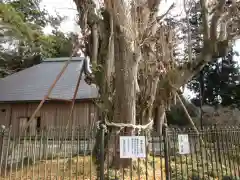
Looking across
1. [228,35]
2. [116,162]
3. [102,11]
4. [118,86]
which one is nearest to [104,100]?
[118,86]

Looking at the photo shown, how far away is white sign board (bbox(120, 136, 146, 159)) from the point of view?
5.59 m

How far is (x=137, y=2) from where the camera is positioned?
28.1 ft

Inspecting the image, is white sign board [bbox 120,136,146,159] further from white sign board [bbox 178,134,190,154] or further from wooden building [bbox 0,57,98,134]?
wooden building [bbox 0,57,98,134]

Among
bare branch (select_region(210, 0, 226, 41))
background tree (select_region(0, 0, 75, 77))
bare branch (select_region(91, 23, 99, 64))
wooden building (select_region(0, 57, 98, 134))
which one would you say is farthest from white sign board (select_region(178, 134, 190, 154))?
wooden building (select_region(0, 57, 98, 134))

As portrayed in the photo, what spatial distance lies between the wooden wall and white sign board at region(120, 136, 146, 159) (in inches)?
543

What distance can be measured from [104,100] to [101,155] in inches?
138

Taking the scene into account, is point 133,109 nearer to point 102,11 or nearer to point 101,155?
point 101,155

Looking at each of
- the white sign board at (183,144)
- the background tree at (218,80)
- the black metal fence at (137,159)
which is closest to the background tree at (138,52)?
the black metal fence at (137,159)

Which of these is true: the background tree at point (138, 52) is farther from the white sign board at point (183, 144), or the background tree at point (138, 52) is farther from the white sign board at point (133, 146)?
the white sign board at point (183, 144)

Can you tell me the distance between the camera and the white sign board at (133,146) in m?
5.59

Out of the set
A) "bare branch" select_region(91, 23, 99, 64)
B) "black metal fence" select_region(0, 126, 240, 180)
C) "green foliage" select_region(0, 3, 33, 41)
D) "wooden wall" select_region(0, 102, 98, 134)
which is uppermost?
"green foliage" select_region(0, 3, 33, 41)

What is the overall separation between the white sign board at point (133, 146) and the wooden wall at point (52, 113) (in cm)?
1378

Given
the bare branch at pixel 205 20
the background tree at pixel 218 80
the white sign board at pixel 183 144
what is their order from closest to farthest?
the white sign board at pixel 183 144, the bare branch at pixel 205 20, the background tree at pixel 218 80

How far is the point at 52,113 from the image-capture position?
2070 centimetres
